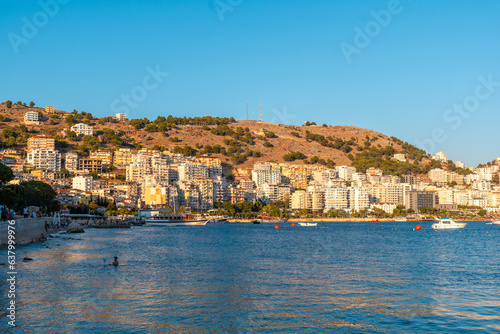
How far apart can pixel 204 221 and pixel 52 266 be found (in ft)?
248

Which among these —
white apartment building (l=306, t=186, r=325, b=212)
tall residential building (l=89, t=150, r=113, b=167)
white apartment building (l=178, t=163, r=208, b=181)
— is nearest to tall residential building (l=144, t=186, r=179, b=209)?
white apartment building (l=178, t=163, r=208, b=181)

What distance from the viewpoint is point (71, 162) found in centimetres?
14012

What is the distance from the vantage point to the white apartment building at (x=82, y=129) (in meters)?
168

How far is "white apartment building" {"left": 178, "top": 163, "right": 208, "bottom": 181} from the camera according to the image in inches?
5645

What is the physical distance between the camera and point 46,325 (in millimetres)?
15828

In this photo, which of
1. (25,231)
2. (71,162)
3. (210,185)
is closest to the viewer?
(25,231)

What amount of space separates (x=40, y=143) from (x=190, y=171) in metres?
39.7

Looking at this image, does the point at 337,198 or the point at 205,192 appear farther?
the point at 337,198

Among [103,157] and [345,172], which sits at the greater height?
[103,157]

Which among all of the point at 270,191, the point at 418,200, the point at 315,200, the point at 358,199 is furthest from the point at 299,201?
the point at 418,200

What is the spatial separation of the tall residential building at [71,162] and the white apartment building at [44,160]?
106 inches

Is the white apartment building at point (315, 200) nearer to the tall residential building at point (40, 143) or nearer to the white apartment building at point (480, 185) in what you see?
the white apartment building at point (480, 185)

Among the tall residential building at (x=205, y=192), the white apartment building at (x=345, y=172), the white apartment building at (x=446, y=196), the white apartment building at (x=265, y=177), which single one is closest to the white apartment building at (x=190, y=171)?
the tall residential building at (x=205, y=192)

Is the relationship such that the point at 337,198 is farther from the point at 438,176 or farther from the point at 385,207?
the point at 438,176
